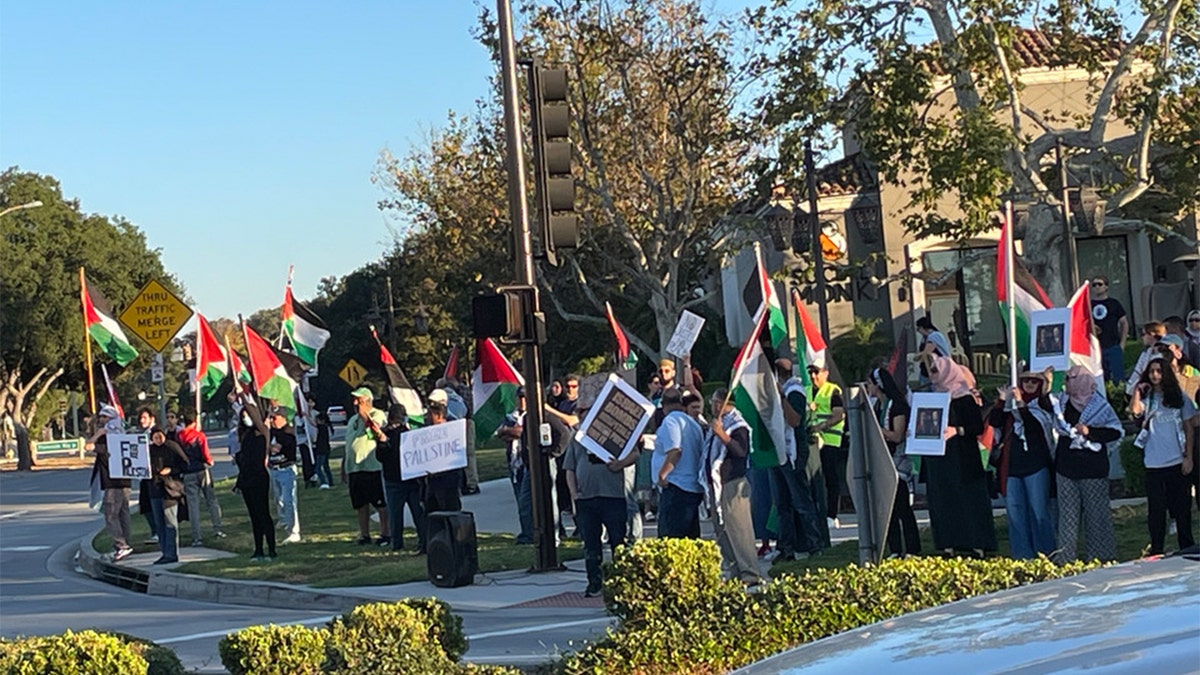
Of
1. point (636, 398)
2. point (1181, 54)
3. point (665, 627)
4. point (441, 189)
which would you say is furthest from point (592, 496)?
point (441, 189)

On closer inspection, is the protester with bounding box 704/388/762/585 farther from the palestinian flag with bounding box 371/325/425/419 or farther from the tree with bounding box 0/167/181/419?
the tree with bounding box 0/167/181/419

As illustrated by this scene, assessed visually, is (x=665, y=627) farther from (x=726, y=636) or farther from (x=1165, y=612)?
(x=1165, y=612)

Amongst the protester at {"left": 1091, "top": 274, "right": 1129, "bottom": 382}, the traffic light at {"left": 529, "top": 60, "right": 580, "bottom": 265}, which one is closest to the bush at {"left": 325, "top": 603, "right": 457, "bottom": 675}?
the traffic light at {"left": 529, "top": 60, "right": 580, "bottom": 265}

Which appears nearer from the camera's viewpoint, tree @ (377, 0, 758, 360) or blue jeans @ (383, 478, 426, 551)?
blue jeans @ (383, 478, 426, 551)

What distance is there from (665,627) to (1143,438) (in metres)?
5.97

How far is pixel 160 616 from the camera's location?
15.6 m

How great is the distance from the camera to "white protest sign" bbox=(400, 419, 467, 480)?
54.7ft

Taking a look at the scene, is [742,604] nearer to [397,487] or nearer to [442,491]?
[442,491]

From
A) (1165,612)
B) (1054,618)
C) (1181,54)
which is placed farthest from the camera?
(1181,54)

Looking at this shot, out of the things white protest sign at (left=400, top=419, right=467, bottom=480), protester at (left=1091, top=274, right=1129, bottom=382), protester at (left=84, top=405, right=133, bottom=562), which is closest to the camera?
white protest sign at (left=400, top=419, right=467, bottom=480)

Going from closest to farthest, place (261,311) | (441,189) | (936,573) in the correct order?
1. (936,573)
2. (441,189)
3. (261,311)

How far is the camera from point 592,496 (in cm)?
1431

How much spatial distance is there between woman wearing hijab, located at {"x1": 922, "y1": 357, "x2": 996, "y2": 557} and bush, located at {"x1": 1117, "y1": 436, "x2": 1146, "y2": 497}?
10.9 feet

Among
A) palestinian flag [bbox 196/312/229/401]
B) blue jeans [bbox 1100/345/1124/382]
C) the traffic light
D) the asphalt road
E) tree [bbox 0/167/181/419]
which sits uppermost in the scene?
tree [bbox 0/167/181/419]
